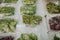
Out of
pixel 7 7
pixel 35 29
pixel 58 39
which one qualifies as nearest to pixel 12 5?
pixel 7 7

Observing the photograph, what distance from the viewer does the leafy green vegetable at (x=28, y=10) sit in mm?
989

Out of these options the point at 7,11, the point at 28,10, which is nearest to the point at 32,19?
the point at 28,10

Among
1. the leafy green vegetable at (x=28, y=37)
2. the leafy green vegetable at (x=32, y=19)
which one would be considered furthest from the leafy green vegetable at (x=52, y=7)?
the leafy green vegetable at (x=28, y=37)

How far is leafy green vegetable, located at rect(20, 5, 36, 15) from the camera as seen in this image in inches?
38.9

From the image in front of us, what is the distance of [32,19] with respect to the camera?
37.4 inches

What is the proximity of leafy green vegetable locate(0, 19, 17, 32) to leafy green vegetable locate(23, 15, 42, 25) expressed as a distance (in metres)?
0.07

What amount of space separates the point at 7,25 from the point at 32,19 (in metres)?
0.17

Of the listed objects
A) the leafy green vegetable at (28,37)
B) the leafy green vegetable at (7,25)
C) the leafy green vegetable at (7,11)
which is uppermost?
the leafy green vegetable at (7,11)

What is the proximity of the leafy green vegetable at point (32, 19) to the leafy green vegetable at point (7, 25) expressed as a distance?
7cm

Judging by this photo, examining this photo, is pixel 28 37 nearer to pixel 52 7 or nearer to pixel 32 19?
pixel 32 19

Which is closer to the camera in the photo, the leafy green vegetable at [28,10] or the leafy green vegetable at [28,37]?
the leafy green vegetable at [28,37]

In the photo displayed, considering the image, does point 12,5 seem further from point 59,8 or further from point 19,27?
point 59,8

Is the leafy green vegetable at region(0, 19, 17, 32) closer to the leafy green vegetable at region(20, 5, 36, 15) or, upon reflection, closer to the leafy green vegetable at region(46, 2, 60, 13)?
the leafy green vegetable at region(20, 5, 36, 15)

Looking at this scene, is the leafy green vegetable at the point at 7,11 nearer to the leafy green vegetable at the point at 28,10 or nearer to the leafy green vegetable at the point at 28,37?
the leafy green vegetable at the point at 28,10
